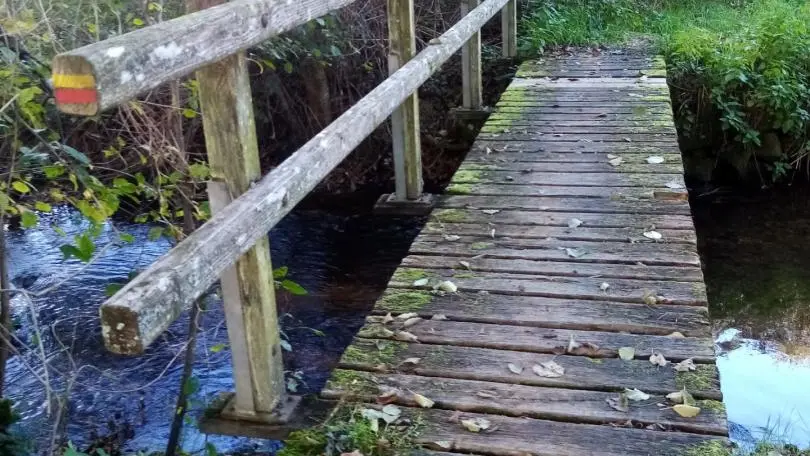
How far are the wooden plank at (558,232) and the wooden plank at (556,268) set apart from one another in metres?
0.31

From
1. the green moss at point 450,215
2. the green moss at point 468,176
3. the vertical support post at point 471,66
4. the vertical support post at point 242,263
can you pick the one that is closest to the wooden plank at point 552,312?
the vertical support post at point 242,263

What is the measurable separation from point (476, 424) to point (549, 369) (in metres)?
0.42

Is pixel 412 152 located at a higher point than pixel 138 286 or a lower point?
lower

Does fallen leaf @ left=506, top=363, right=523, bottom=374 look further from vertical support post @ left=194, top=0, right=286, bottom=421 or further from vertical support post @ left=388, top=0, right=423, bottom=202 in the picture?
vertical support post @ left=388, top=0, right=423, bottom=202

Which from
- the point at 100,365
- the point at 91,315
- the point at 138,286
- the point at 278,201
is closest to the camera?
the point at 138,286

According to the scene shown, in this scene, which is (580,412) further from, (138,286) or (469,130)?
(469,130)

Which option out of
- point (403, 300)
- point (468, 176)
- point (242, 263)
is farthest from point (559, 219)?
point (242, 263)

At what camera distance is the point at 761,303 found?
572 cm

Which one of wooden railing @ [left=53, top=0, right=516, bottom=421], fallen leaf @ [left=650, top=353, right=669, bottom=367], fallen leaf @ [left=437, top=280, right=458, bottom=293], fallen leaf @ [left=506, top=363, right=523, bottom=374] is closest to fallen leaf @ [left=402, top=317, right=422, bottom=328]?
fallen leaf @ [left=437, top=280, right=458, bottom=293]

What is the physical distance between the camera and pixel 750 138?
23.7 ft

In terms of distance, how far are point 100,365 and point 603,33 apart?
6502 mm

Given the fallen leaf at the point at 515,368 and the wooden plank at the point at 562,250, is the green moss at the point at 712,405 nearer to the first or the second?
the fallen leaf at the point at 515,368

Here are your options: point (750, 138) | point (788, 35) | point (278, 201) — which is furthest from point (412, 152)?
point (788, 35)

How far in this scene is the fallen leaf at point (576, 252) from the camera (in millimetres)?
3594
